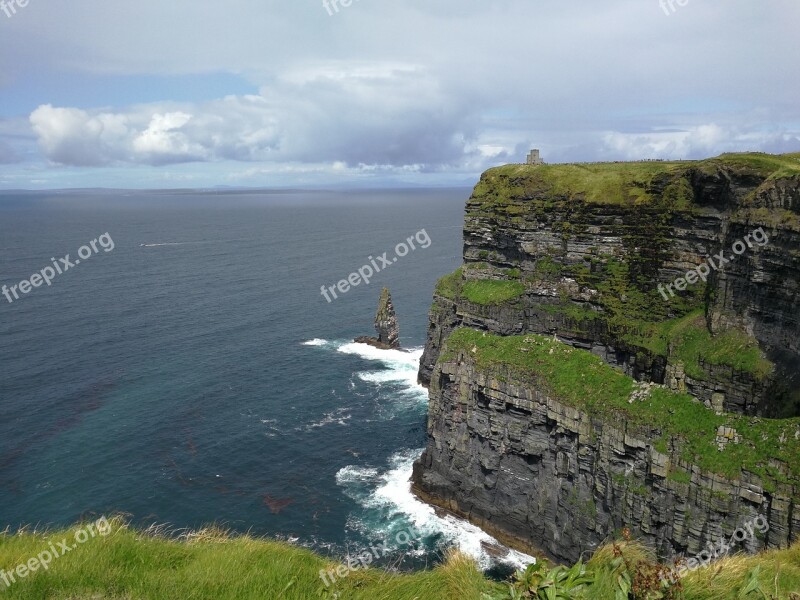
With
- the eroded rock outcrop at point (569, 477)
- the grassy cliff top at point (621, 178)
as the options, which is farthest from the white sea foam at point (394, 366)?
the grassy cliff top at point (621, 178)

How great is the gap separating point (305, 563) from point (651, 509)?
1188 inches

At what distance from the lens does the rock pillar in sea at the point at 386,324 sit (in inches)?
3519

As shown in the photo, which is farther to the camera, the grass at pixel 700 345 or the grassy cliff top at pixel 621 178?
the grassy cliff top at pixel 621 178

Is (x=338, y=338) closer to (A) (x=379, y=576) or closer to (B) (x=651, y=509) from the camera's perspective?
(B) (x=651, y=509)

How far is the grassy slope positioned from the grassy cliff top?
3606 centimetres

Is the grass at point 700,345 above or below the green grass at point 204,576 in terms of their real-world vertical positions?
below

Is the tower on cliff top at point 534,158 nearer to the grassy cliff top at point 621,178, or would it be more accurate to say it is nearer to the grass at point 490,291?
the grassy cliff top at point 621,178

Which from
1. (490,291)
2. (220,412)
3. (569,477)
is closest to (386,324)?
(220,412)

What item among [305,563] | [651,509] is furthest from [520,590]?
[651,509]

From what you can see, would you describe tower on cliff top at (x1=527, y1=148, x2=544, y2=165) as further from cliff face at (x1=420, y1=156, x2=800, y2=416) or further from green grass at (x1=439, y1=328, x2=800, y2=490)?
green grass at (x1=439, y1=328, x2=800, y2=490)

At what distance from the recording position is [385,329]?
294 ft

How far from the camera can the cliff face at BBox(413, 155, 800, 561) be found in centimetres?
3472

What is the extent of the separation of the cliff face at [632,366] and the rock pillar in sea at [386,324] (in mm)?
29026

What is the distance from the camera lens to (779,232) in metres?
37.5
